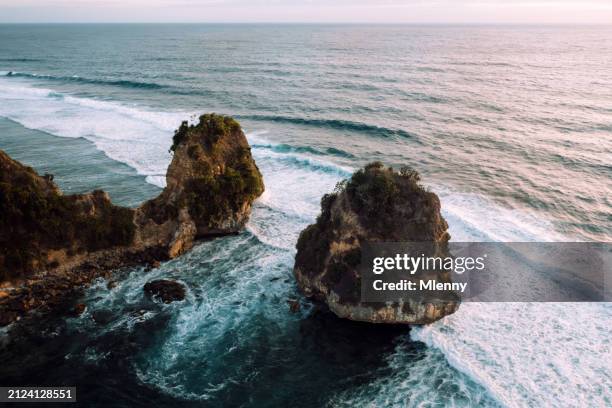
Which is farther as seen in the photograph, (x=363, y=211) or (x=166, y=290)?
(x=166, y=290)

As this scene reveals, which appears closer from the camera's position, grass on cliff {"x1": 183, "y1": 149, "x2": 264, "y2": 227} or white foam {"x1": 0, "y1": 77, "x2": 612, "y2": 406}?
white foam {"x1": 0, "y1": 77, "x2": 612, "y2": 406}

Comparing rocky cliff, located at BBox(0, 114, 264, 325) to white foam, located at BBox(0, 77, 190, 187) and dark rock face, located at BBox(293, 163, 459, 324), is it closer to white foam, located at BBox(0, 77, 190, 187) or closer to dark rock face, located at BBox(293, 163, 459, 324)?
dark rock face, located at BBox(293, 163, 459, 324)

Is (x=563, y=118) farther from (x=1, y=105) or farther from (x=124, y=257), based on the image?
(x=1, y=105)

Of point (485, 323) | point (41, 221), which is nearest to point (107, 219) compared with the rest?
point (41, 221)

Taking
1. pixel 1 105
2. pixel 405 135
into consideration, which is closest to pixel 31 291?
pixel 405 135

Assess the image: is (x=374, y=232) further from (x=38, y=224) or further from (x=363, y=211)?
(x=38, y=224)

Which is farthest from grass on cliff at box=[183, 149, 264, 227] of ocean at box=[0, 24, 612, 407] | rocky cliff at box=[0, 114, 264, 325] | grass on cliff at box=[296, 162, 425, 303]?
grass on cliff at box=[296, 162, 425, 303]
